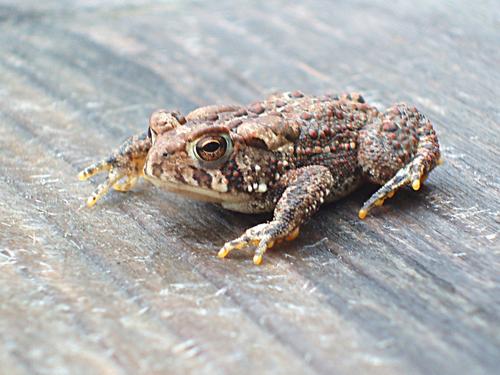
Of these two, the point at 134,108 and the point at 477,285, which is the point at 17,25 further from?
the point at 477,285

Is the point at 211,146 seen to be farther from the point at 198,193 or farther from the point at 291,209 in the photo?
the point at 291,209

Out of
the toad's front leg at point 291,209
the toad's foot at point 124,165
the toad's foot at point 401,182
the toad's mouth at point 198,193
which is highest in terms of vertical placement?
the toad's foot at point 401,182

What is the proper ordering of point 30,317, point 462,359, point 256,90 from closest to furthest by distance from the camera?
point 462,359, point 30,317, point 256,90

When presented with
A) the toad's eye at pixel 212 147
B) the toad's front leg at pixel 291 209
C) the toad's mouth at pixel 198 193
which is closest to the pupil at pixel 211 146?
the toad's eye at pixel 212 147

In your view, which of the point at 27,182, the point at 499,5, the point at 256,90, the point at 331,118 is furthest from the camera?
the point at 499,5

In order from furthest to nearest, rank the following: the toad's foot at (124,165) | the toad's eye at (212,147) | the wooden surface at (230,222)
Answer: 1. the toad's foot at (124,165)
2. the toad's eye at (212,147)
3. the wooden surface at (230,222)

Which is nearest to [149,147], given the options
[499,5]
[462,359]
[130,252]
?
[130,252]

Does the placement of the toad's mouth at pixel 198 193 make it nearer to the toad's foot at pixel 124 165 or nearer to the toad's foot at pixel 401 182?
the toad's foot at pixel 124 165
